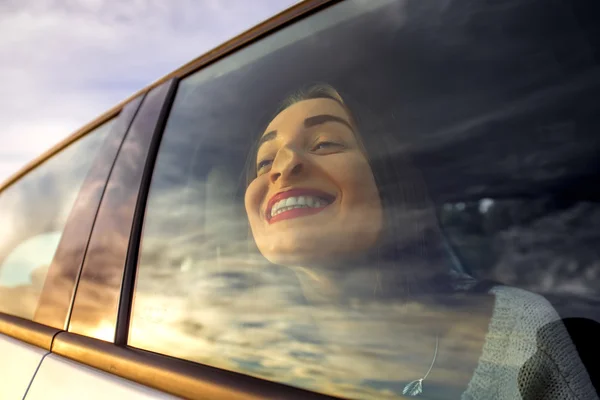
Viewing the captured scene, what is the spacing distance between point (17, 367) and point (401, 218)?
138cm

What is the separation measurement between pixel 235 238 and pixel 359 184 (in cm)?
36

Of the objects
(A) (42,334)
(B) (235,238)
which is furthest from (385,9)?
(A) (42,334)

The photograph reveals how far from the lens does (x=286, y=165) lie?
1.31 metres

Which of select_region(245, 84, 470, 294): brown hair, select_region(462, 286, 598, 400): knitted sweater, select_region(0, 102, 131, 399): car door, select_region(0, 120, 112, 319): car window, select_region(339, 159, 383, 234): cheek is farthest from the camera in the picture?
select_region(0, 120, 112, 319): car window

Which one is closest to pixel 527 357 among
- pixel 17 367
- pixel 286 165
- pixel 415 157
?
pixel 415 157

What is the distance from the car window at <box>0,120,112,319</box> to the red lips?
1.13 meters

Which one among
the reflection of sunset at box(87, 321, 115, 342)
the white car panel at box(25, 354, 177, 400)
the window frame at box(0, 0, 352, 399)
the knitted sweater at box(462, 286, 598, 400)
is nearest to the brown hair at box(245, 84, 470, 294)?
the knitted sweater at box(462, 286, 598, 400)

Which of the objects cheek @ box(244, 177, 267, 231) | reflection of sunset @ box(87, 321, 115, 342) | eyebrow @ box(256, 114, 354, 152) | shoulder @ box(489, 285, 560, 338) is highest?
eyebrow @ box(256, 114, 354, 152)

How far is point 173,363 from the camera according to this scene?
1.23 m

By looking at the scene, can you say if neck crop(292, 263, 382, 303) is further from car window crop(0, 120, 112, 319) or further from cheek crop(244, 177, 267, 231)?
car window crop(0, 120, 112, 319)

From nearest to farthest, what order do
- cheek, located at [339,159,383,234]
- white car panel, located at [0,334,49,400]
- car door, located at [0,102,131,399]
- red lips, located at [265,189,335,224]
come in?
1. cheek, located at [339,159,383,234]
2. red lips, located at [265,189,335,224]
3. white car panel, located at [0,334,49,400]
4. car door, located at [0,102,131,399]

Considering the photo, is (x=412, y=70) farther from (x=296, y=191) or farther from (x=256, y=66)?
(x=256, y=66)

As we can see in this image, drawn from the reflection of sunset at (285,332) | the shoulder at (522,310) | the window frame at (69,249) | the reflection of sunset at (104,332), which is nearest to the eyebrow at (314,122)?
the reflection of sunset at (285,332)

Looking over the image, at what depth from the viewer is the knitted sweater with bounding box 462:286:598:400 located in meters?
0.81
